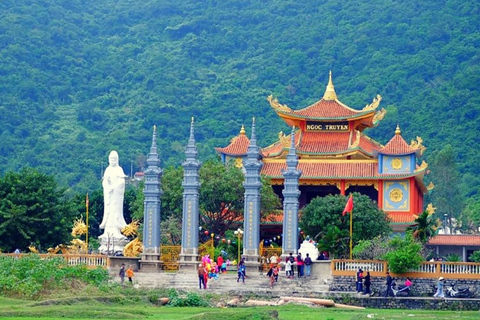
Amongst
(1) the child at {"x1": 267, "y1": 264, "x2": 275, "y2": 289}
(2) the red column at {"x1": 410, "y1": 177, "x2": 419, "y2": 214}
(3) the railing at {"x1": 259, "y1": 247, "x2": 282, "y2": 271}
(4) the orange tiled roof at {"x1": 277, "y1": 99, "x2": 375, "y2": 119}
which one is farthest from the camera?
(4) the orange tiled roof at {"x1": 277, "y1": 99, "x2": 375, "y2": 119}

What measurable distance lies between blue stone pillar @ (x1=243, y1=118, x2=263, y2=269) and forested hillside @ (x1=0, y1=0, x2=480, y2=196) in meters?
43.8

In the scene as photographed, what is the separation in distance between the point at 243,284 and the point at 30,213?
11.1 meters

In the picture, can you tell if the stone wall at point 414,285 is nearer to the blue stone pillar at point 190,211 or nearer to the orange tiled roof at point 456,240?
the blue stone pillar at point 190,211

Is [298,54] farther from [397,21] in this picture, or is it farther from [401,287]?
[401,287]

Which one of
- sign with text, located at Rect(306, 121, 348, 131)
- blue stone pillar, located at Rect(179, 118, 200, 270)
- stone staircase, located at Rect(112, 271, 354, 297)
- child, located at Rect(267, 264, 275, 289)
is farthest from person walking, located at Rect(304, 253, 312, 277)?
sign with text, located at Rect(306, 121, 348, 131)

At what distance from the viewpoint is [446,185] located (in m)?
86.9

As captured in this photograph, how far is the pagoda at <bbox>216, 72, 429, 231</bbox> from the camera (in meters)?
60.0

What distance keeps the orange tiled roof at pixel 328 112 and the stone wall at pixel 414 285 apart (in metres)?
20.8

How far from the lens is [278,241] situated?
59312mm

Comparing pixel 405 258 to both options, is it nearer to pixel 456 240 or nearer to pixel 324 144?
pixel 324 144

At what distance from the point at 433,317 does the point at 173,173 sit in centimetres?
2207

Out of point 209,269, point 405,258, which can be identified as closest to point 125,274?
point 209,269

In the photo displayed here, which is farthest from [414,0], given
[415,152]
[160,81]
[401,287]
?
[401,287]

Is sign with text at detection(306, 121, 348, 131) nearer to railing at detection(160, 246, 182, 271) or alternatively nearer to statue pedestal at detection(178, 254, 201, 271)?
railing at detection(160, 246, 182, 271)
